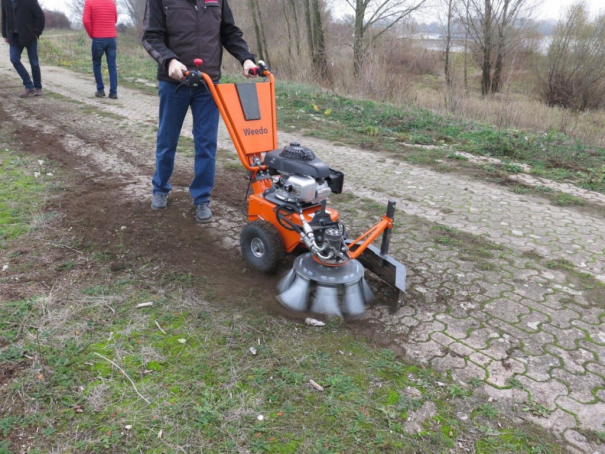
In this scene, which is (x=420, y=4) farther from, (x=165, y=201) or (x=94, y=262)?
(x=94, y=262)

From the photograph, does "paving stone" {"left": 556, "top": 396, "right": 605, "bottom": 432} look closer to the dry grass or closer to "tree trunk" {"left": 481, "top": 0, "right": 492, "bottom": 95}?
the dry grass

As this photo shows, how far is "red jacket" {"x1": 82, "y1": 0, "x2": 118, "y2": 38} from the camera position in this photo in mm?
9266

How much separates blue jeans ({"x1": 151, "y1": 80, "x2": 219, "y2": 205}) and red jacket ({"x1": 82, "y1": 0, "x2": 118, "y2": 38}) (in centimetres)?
675

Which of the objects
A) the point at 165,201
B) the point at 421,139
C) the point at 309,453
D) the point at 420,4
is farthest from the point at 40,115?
the point at 420,4

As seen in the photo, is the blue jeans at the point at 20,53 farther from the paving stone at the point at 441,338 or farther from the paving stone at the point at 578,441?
the paving stone at the point at 578,441

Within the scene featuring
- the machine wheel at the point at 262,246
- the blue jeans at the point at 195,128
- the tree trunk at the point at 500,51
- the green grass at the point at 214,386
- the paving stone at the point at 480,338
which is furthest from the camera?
the tree trunk at the point at 500,51

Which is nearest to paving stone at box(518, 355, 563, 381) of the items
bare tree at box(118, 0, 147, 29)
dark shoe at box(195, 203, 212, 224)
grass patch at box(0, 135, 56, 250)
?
dark shoe at box(195, 203, 212, 224)

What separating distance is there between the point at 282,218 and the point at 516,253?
209cm

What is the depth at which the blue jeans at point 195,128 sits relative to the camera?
3846 mm

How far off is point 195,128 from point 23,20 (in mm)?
6977

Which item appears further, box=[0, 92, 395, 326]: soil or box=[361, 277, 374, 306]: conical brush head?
box=[0, 92, 395, 326]: soil

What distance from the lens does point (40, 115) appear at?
25.9 ft

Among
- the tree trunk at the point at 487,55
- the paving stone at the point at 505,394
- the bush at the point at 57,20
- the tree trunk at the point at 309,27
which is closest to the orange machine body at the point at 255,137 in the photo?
the paving stone at the point at 505,394

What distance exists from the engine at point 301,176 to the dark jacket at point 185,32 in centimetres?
114
